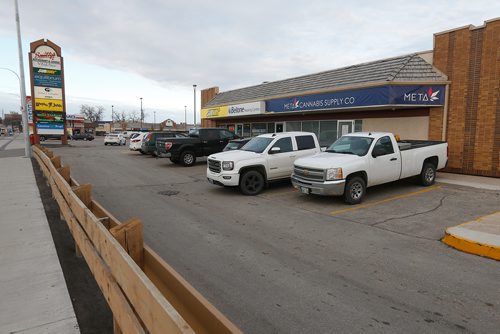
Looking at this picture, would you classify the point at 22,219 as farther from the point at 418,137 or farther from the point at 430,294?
the point at 418,137

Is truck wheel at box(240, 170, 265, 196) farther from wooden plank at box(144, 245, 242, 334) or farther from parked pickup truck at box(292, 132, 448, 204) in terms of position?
wooden plank at box(144, 245, 242, 334)

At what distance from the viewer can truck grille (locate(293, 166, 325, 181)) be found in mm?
8664

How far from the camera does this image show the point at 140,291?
2307 millimetres

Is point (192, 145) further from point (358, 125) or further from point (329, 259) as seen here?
point (329, 259)

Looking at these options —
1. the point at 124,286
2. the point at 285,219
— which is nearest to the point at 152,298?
the point at 124,286

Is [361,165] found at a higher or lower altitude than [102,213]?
higher

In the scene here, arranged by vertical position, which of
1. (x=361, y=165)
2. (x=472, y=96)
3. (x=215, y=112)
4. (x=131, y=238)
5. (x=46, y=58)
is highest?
(x=46, y=58)

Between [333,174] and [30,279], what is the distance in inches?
258

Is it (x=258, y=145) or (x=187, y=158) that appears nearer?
(x=258, y=145)

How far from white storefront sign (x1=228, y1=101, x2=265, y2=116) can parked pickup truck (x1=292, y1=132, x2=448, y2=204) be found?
10545 mm

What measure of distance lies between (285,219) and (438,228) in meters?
3.12

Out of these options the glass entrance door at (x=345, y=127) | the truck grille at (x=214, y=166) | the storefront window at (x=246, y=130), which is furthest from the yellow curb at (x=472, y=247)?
the storefront window at (x=246, y=130)

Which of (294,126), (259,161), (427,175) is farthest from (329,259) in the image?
(294,126)

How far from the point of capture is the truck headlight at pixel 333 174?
27.9 feet
